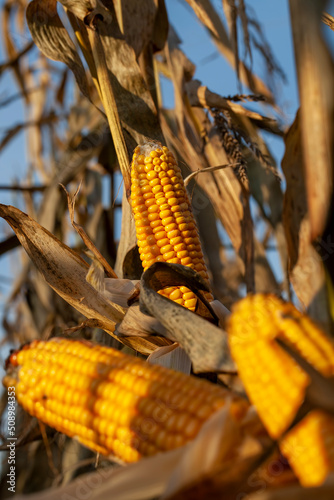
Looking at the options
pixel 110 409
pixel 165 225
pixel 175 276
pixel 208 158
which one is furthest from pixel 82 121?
pixel 110 409

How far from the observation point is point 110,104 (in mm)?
2375

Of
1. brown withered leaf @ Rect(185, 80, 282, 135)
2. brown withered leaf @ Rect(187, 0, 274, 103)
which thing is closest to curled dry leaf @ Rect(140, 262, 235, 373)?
brown withered leaf @ Rect(185, 80, 282, 135)

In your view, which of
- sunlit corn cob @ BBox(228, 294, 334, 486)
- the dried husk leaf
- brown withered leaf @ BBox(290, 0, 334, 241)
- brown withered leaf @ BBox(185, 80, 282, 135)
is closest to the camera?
brown withered leaf @ BBox(290, 0, 334, 241)

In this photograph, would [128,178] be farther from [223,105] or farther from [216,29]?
[216,29]

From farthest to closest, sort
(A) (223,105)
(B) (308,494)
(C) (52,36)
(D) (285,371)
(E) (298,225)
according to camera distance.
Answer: (A) (223,105) → (C) (52,36) → (E) (298,225) → (D) (285,371) → (B) (308,494)

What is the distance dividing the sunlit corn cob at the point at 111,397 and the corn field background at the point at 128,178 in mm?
104

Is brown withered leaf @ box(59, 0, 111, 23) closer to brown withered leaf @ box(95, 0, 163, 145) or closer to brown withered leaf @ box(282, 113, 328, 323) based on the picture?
brown withered leaf @ box(95, 0, 163, 145)

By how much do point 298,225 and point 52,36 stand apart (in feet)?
5.98

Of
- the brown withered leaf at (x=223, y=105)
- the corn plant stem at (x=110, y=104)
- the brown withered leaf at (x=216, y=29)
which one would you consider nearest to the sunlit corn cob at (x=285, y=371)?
the corn plant stem at (x=110, y=104)

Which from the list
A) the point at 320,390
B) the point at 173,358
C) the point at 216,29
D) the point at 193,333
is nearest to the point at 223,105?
the point at 216,29

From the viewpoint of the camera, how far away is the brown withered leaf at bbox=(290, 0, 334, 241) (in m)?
0.80

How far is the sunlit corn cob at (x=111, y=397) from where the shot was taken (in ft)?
3.64

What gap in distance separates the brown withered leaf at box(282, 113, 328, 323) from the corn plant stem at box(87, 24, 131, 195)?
74 centimetres

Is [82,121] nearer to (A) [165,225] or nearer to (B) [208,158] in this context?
(B) [208,158]
